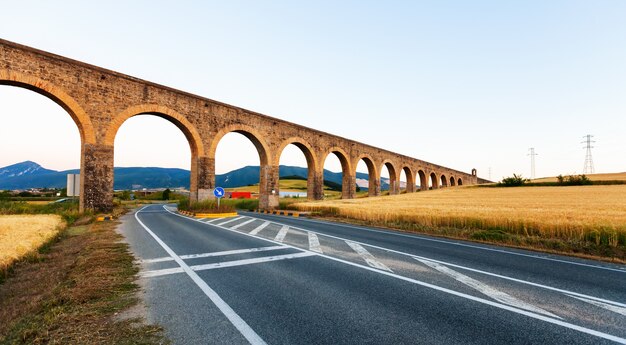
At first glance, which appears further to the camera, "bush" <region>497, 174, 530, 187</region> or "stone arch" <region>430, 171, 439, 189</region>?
"stone arch" <region>430, 171, 439, 189</region>

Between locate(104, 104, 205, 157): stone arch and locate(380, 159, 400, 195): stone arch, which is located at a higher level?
locate(104, 104, 205, 157): stone arch

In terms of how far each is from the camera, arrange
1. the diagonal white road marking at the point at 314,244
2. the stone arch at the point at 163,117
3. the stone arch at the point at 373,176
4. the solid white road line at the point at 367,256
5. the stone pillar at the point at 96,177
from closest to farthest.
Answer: the solid white road line at the point at 367,256
the diagonal white road marking at the point at 314,244
the stone pillar at the point at 96,177
the stone arch at the point at 163,117
the stone arch at the point at 373,176

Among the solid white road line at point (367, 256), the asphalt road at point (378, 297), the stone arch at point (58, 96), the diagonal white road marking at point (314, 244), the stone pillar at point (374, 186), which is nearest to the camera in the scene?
the asphalt road at point (378, 297)

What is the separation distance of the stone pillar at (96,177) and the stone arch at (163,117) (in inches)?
30.0

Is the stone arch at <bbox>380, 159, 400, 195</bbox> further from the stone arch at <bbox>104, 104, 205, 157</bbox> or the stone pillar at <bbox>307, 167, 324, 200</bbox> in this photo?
the stone arch at <bbox>104, 104, 205, 157</bbox>

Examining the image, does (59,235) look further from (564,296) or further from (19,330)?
(564,296)

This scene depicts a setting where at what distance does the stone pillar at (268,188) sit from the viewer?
2566 centimetres

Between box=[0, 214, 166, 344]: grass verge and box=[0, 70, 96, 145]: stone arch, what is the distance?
12209mm

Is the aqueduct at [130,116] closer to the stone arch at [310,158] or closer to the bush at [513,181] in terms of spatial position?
the stone arch at [310,158]

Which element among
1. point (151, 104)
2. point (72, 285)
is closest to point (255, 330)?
point (72, 285)

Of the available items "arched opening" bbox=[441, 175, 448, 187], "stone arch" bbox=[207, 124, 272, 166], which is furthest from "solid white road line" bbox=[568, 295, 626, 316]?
"arched opening" bbox=[441, 175, 448, 187]

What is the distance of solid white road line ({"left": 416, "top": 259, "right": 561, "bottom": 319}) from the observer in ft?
11.3

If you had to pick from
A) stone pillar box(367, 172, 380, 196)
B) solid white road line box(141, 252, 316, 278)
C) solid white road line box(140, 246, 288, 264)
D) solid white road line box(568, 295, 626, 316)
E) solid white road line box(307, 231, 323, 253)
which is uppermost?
stone pillar box(367, 172, 380, 196)

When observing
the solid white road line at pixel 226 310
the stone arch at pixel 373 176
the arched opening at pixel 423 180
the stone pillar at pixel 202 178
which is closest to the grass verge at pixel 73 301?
the solid white road line at pixel 226 310
